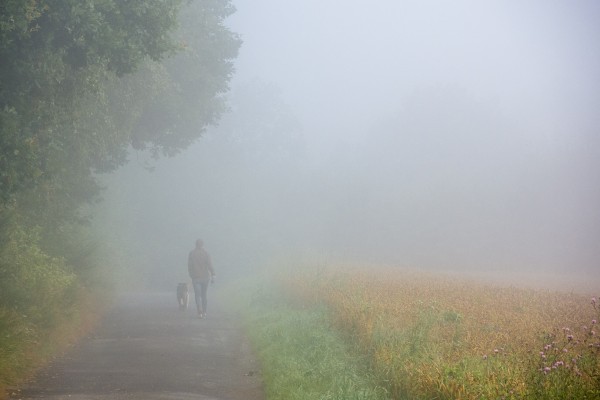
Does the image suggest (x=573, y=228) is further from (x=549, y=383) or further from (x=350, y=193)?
(x=549, y=383)

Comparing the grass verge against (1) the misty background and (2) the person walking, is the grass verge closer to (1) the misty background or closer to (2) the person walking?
(2) the person walking

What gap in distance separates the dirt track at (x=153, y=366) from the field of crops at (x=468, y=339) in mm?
2207

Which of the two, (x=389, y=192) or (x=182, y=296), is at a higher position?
(x=389, y=192)

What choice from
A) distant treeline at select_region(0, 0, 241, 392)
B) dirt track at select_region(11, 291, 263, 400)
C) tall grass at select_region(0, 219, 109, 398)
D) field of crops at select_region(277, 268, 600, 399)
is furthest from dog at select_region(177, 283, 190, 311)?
tall grass at select_region(0, 219, 109, 398)

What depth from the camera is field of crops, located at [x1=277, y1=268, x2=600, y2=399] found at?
23.8 ft

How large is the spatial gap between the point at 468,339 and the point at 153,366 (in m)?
5.51

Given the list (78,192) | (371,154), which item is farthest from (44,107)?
(371,154)

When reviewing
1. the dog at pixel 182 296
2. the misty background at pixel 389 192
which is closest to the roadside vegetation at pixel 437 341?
the dog at pixel 182 296

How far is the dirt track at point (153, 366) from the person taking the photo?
31.5 feet

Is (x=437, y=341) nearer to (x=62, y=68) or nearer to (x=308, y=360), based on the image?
(x=308, y=360)

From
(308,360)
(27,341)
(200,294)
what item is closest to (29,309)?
(27,341)

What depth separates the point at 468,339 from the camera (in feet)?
32.8

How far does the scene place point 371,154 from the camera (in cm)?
7119

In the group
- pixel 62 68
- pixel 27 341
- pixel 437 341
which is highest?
pixel 62 68
